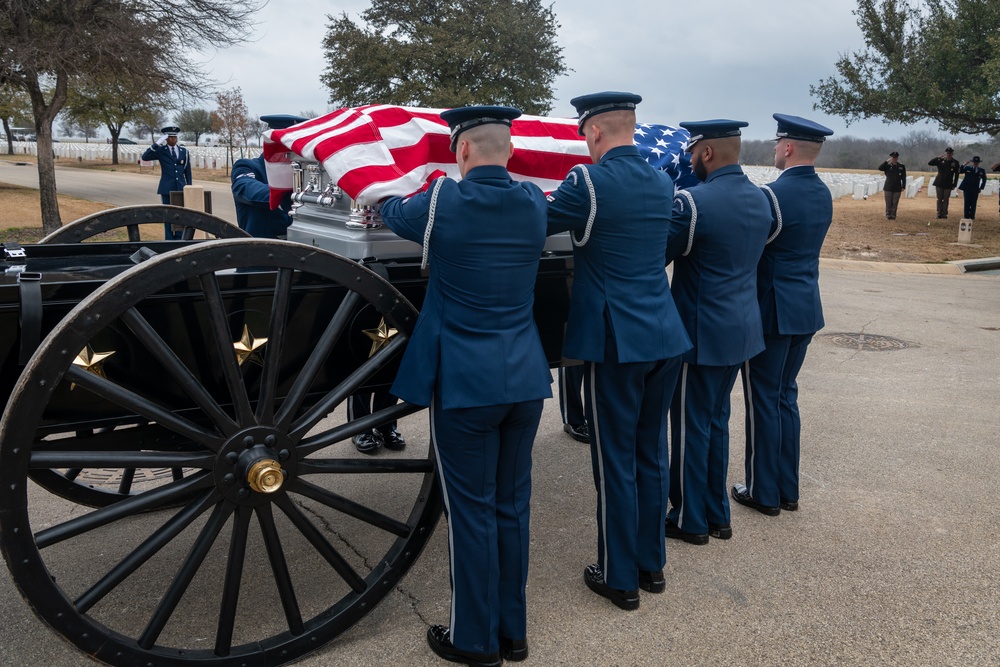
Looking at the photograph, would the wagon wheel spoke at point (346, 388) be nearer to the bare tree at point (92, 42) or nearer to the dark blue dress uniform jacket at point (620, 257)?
the dark blue dress uniform jacket at point (620, 257)

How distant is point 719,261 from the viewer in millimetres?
3309

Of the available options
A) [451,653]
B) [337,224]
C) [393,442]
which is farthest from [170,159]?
[451,653]

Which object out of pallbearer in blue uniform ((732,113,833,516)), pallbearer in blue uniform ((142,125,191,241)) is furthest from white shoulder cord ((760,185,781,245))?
pallbearer in blue uniform ((142,125,191,241))

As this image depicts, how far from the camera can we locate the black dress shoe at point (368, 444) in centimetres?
448

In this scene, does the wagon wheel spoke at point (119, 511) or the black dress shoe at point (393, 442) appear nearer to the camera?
the wagon wheel spoke at point (119, 511)

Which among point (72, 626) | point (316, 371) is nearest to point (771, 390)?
point (316, 371)

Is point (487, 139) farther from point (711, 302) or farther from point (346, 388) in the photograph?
point (711, 302)

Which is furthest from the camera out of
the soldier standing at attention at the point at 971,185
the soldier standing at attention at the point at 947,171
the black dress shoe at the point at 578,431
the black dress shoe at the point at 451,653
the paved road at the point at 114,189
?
the paved road at the point at 114,189

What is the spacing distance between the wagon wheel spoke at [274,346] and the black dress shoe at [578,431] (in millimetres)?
2651

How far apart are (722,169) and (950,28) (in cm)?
1654

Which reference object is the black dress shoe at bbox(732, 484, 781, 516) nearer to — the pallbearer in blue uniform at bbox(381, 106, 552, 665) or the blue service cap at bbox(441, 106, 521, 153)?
the pallbearer in blue uniform at bbox(381, 106, 552, 665)

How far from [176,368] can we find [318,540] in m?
0.72

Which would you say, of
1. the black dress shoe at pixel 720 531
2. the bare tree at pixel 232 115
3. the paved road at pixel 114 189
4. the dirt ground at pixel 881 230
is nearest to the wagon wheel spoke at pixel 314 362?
the black dress shoe at pixel 720 531

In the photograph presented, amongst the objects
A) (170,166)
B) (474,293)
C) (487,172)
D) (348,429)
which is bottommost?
(348,429)
